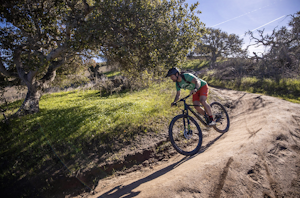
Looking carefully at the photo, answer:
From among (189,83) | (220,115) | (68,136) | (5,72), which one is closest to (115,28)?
(189,83)

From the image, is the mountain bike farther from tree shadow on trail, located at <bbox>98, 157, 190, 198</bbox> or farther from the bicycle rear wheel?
tree shadow on trail, located at <bbox>98, 157, 190, 198</bbox>

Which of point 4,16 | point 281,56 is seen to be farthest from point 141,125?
point 281,56

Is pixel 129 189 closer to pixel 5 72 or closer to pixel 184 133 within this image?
pixel 184 133

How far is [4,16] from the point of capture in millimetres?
6973

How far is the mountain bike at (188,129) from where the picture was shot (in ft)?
16.2

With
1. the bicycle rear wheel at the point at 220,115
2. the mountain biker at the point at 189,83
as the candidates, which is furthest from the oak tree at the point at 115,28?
the bicycle rear wheel at the point at 220,115

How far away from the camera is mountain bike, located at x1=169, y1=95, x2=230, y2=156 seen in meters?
4.94

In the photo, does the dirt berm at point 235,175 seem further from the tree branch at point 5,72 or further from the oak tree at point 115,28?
the tree branch at point 5,72

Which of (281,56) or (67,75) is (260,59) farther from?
(67,75)

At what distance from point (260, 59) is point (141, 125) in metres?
19.2

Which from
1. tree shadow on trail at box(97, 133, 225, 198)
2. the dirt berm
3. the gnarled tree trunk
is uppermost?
the gnarled tree trunk

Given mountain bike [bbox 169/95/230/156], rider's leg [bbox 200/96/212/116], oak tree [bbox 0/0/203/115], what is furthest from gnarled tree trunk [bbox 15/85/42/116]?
rider's leg [bbox 200/96/212/116]

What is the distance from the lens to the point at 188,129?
16.6ft

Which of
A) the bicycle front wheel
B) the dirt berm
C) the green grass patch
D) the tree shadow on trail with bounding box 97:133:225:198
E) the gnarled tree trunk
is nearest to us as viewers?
the dirt berm
